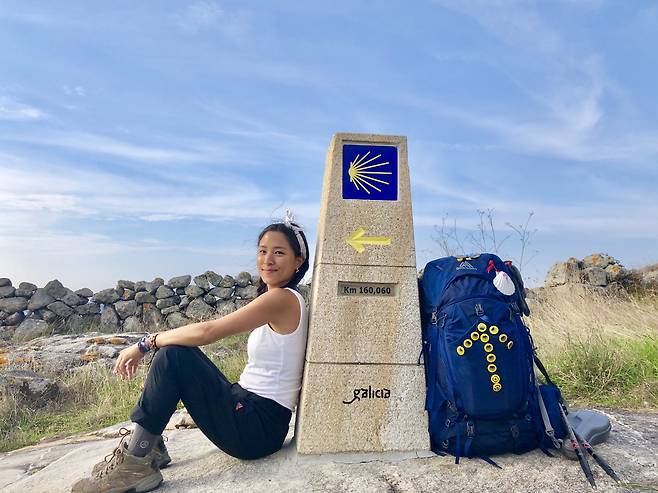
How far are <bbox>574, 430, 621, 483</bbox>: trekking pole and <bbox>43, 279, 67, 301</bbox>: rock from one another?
507 inches

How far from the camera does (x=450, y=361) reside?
9.63 ft

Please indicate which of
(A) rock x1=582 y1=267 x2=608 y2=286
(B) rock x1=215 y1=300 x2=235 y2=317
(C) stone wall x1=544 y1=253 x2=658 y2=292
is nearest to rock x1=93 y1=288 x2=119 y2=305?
(B) rock x1=215 y1=300 x2=235 y2=317

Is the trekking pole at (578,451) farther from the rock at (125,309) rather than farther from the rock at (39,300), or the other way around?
the rock at (39,300)

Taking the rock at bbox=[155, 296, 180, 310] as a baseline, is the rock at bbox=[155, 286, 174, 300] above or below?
above

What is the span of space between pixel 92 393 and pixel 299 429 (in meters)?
4.60

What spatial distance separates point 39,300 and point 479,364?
12.8 m

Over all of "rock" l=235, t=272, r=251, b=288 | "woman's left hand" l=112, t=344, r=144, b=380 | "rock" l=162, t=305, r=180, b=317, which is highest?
"rock" l=235, t=272, r=251, b=288

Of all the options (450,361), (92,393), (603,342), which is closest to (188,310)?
(92,393)

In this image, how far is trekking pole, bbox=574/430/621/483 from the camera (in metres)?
2.86

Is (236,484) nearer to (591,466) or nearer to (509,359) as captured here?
(509,359)

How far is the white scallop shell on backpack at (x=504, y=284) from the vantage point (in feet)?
9.85

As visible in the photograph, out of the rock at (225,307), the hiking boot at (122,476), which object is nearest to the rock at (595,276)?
the rock at (225,307)

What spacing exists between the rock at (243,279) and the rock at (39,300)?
4484 mm

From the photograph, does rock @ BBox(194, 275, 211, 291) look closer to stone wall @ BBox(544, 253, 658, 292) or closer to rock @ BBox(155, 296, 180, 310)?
rock @ BBox(155, 296, 180, 310)
